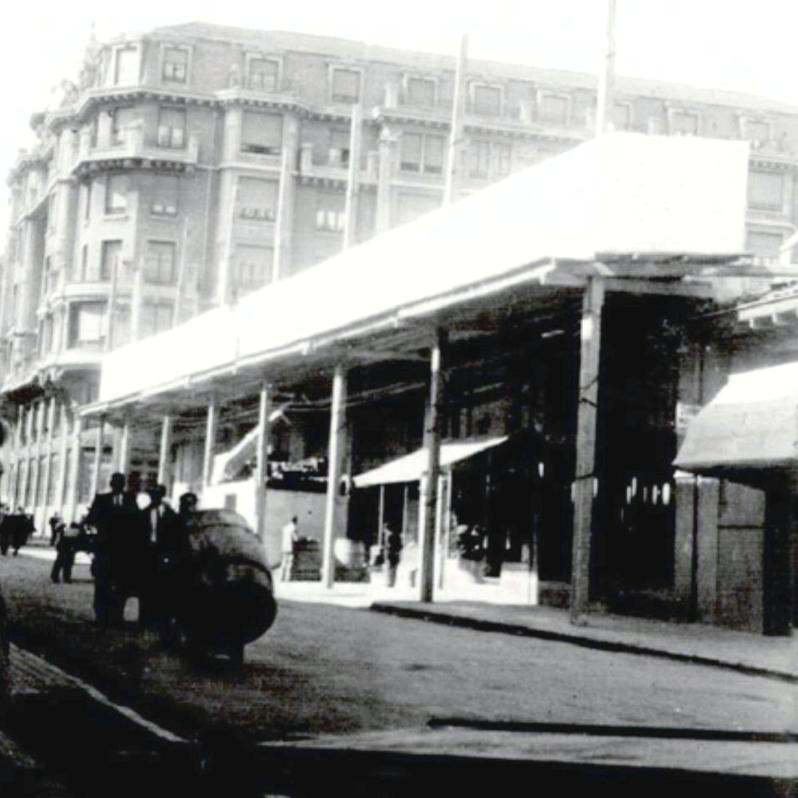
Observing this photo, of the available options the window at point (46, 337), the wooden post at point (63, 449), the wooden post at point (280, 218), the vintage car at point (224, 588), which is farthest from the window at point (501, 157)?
the vintage car at point (224, 588)

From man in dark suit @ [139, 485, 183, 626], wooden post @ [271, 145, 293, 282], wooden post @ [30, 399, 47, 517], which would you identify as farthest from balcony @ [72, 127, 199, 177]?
man in dark suit @ [139, 485, 183, 626]

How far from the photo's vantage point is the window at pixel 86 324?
66188mm

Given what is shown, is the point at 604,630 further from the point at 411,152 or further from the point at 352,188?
the point at 411,152

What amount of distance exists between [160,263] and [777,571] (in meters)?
48.8

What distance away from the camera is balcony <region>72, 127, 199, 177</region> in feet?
216

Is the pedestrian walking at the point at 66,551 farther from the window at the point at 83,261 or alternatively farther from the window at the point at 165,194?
the window at the point at 83,261

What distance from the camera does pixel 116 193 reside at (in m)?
67.1

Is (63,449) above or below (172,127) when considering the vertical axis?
below

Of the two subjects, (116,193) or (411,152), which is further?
(116,193)

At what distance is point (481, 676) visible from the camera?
13398mm

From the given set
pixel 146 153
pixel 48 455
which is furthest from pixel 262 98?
pixel 48 455

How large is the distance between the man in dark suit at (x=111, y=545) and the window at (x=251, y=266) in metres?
48.2

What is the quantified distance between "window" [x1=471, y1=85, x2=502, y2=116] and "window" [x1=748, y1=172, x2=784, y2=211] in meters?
11.8

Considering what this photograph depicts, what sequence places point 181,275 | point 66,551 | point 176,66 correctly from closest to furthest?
point 66,551, point 181,275, point 176,66
